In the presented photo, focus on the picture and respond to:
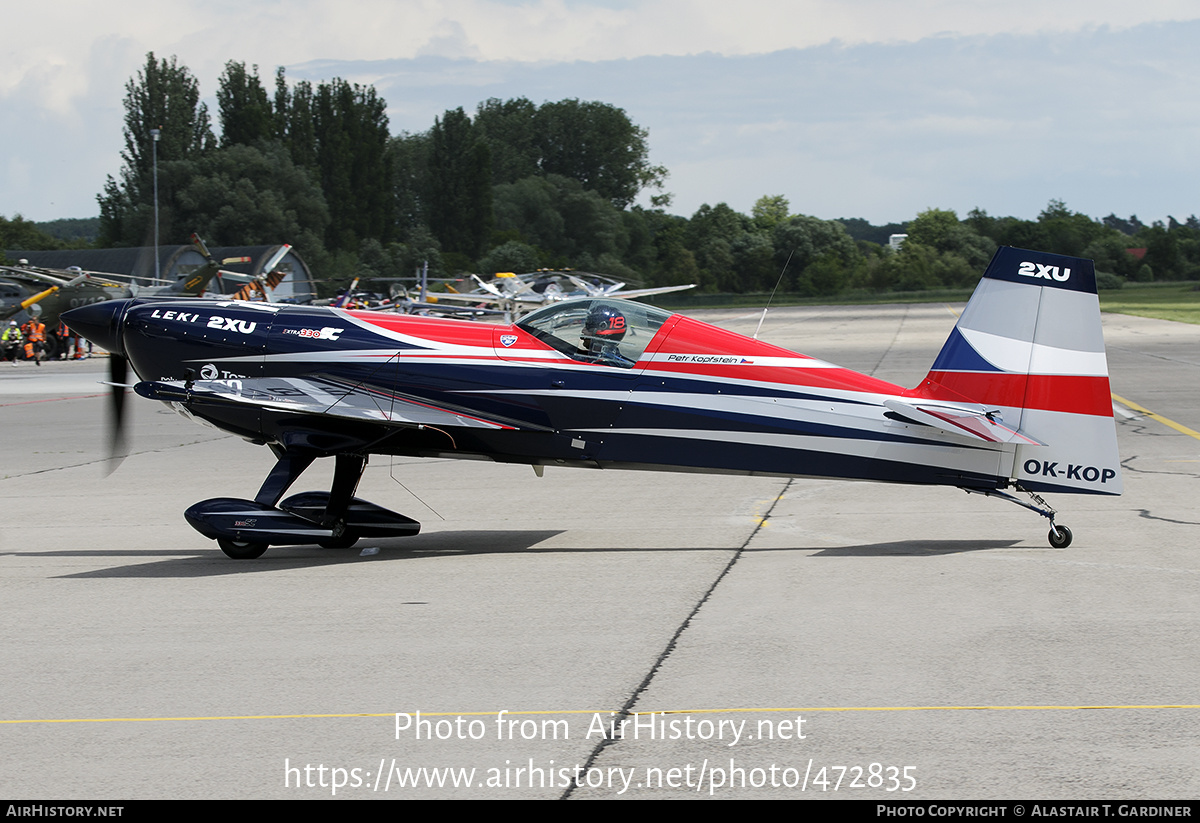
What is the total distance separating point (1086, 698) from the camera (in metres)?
4.59

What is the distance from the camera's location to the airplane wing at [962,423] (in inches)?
298

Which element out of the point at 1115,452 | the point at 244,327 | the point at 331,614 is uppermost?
the point at 244,327

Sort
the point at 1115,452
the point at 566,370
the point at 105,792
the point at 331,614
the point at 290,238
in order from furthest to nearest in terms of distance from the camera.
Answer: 1. the point at 290,238
2. the point at 566,370
3. the point at 1115,452
4. the point at 331,614
5. the point at 105,792

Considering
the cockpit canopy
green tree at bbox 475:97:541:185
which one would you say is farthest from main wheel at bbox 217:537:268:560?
green tree at bbox 475:97:541:185

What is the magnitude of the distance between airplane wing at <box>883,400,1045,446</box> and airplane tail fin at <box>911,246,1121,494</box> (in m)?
0.07

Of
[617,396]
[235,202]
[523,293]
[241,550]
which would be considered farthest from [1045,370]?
[235,202]

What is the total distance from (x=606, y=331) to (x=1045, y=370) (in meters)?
3.05

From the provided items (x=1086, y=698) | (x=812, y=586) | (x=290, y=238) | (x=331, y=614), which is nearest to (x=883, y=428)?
(x=812, y=586)

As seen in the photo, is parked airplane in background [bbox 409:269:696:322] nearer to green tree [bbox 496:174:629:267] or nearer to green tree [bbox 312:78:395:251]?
green tree [bbox 312:78:395:251]

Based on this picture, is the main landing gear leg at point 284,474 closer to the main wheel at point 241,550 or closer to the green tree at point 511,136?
the main wheel at point 241,550

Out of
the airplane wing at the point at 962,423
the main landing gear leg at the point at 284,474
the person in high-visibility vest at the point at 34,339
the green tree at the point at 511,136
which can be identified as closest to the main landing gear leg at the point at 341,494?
the main landing gear leg at the point at 284,474

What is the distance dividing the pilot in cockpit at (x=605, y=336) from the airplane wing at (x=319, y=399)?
0.75 meters

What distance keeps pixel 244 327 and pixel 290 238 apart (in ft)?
242
